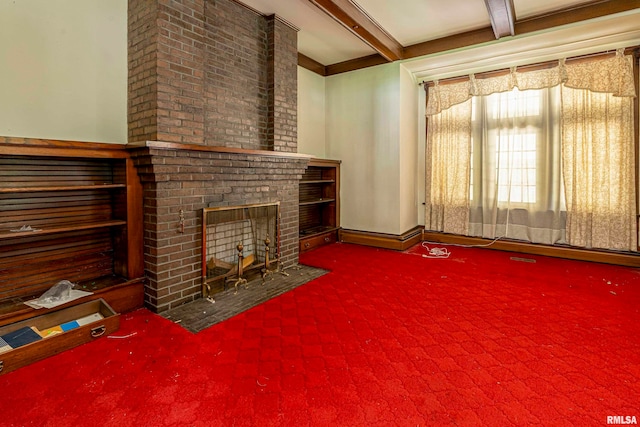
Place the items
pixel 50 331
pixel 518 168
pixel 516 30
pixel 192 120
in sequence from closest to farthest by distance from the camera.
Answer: pixel 50 331 → pixel 192 120 → pixel 516 30 → pixel 518 168

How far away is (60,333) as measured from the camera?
1.99 metres

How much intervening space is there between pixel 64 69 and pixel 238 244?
6.24ft

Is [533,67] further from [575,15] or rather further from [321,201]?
[321,201]

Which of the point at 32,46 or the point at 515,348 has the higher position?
the point at 32,46

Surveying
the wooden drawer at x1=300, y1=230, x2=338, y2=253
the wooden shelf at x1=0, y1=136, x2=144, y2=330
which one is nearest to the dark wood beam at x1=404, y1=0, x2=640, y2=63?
the wooden drawer at x1=300, y1=230, x2=338, y2=253

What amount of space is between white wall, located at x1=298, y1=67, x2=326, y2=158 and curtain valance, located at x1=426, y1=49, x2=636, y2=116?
5.66ft

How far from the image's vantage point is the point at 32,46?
89.6 inches

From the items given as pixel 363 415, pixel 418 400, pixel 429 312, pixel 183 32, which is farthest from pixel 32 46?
pixel 429 312

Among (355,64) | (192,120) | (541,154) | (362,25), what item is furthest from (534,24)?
(192,120)

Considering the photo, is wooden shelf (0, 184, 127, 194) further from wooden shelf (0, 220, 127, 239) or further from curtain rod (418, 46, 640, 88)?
curtain rod (418, 46, 640, 88)

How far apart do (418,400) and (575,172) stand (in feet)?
12.8

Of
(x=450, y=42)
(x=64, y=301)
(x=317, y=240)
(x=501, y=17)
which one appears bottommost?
(x=64, y=301)

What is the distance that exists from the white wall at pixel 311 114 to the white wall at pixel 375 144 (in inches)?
4.5

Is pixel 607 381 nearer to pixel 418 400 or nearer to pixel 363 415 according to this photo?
pixel 418 400
